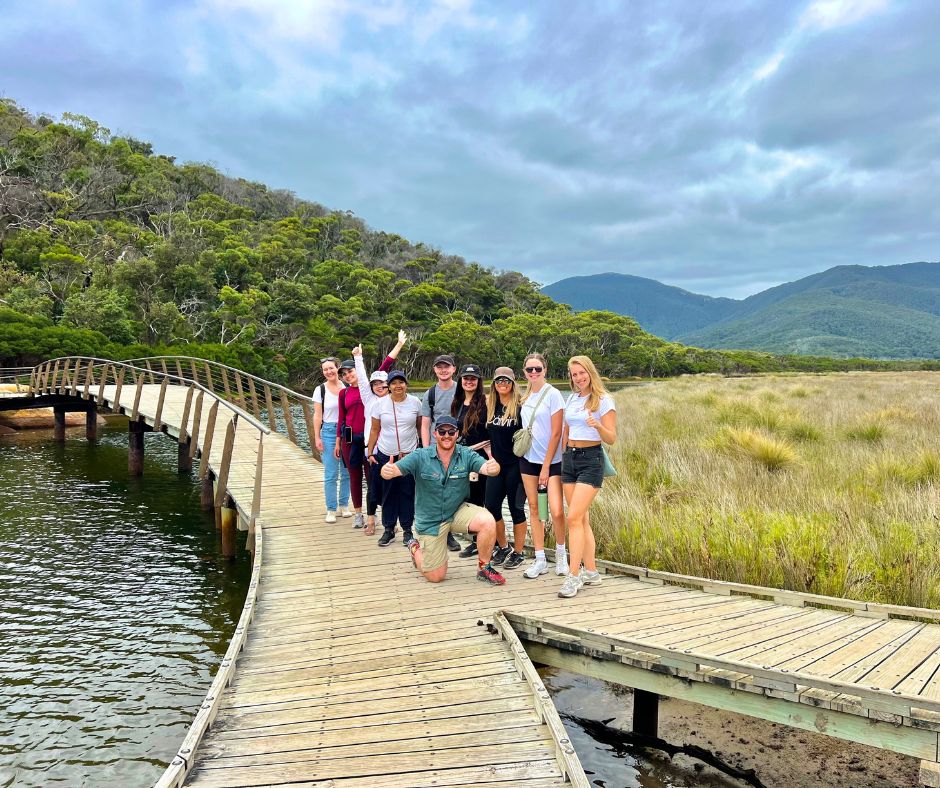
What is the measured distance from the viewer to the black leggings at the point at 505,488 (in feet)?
17.8

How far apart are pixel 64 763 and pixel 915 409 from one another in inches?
679

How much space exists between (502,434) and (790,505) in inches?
164

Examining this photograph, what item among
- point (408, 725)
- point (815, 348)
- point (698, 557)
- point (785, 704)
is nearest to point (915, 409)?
point (698, 557)

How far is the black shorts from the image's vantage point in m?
5.10

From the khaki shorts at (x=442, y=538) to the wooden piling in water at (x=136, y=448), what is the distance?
11.1m

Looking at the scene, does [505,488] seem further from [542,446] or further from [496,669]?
[496,669]

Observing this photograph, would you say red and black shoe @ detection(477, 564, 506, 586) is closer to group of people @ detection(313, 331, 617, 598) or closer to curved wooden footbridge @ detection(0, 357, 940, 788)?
group of people @ detection(313, 331, 617, 598)

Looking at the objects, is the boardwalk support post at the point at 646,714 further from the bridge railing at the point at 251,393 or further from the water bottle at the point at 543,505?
the bridge railing at the point at 251,393

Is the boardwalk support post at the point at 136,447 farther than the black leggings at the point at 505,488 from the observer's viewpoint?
Yes

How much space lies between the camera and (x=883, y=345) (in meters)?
181

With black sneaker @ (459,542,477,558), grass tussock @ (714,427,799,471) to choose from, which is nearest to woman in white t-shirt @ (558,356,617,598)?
black sneaker @ (459,542,477,558)

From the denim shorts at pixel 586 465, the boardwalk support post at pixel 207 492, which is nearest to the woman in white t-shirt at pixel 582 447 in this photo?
the denim shorts at pixel 586 465

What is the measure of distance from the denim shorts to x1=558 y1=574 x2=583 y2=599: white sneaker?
781 millimetres

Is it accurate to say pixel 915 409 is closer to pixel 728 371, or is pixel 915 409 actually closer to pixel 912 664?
pixel 912 664
